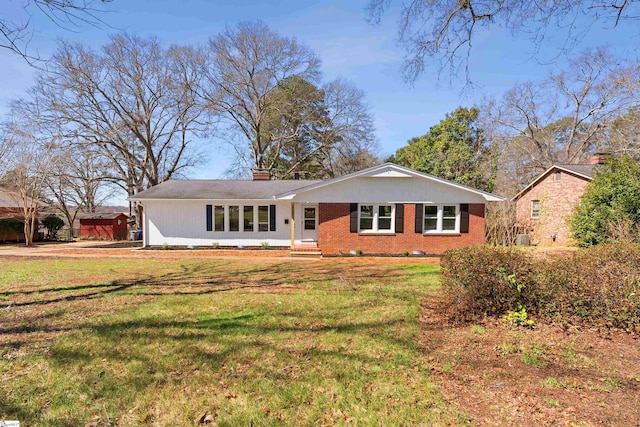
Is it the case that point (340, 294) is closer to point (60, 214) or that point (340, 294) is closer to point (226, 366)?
point (226, 366)

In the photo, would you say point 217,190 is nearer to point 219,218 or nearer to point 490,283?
point 219,218

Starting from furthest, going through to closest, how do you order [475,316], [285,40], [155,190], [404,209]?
[285,40], [155,190], [404,209], [475,316]

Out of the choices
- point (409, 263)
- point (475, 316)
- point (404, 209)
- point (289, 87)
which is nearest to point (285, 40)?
point (289, 87)

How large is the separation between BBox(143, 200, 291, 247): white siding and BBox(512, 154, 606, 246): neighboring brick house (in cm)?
1559

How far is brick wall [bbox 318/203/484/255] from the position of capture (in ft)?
47.8

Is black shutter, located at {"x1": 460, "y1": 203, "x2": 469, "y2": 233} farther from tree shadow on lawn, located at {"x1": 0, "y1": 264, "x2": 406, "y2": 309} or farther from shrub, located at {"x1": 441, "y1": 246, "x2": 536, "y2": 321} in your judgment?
shrub, located at {"x1": 441, "y1": 246, "x2": 536, "y2": 321}

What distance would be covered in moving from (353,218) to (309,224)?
2787 millimetres

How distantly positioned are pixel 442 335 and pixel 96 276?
9.67 metres

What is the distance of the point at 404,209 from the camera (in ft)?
47.7

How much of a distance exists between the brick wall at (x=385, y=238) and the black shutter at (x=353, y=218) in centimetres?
14

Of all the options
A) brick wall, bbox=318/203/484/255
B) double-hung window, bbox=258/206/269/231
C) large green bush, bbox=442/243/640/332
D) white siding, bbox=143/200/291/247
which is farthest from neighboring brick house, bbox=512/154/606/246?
large green bush, bbox=442/243/640/332

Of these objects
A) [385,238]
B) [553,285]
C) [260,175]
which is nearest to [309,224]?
[385,238]

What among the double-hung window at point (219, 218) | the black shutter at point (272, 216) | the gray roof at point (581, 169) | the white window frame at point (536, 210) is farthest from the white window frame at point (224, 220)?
the white window frame at point (536, 210)

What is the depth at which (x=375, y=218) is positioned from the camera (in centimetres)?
1469
